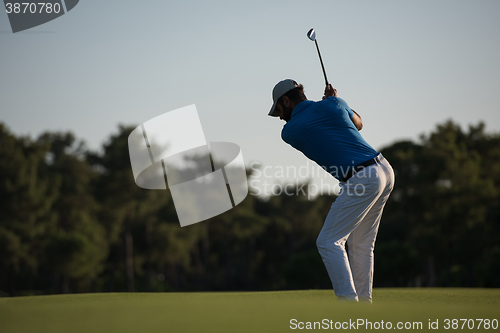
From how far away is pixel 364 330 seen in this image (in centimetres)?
292

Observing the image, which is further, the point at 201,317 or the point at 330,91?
the point at 330,91

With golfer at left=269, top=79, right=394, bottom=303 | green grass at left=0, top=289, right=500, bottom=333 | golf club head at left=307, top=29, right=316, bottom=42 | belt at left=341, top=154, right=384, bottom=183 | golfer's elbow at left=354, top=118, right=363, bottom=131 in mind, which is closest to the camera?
green grass at left=0, top=289, right=500, bottom=333

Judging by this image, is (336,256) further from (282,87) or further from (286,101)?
(282,87)

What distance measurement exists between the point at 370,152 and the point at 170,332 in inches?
118

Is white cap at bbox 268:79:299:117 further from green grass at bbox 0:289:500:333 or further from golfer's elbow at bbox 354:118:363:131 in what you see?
green grass at bbox 0:289:500:333

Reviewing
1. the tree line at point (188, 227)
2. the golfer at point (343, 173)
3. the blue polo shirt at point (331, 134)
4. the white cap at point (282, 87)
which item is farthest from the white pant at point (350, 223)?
the tree line at point (188, 227)

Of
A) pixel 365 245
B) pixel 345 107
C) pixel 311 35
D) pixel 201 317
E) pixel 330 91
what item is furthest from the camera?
pixel 311 35

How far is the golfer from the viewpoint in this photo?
190 inches

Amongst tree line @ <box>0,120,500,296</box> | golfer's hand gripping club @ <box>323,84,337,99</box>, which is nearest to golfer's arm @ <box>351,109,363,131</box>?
golfer's hand gripping club @ <box>323,84,337,99</box>

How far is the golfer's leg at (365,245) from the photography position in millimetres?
5172

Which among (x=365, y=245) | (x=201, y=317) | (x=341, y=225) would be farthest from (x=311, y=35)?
(x=201, y=317)

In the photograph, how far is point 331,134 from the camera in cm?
499

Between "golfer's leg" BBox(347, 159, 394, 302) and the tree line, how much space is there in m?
25.1

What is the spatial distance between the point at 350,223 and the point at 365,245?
0.58m
